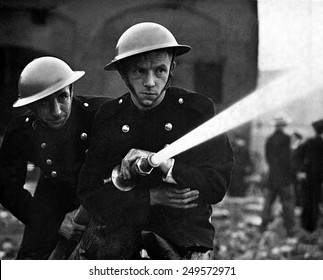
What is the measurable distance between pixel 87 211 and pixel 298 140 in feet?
5.97

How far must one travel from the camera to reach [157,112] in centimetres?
507

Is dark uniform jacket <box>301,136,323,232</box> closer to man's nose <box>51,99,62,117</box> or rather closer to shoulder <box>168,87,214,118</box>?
shoulder <box>168,87,214,118</box>

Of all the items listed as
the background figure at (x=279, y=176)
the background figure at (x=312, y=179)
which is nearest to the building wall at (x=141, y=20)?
the background figure at (x=279, y=176)

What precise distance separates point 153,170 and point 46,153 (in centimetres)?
89

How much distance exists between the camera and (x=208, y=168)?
199 inches

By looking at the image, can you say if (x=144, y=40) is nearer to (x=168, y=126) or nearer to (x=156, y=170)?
(x=168, y=126)

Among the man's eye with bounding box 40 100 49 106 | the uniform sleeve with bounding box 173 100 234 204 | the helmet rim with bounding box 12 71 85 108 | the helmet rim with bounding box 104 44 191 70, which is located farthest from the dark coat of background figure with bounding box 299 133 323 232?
the man's eye with bounding box 40 100 49 106

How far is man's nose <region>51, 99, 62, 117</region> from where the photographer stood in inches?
201

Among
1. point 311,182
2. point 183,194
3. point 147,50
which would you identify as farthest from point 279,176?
point 147,50

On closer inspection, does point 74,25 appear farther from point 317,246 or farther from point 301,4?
point 317,246

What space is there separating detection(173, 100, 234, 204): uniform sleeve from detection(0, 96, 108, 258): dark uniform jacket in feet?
2.66
